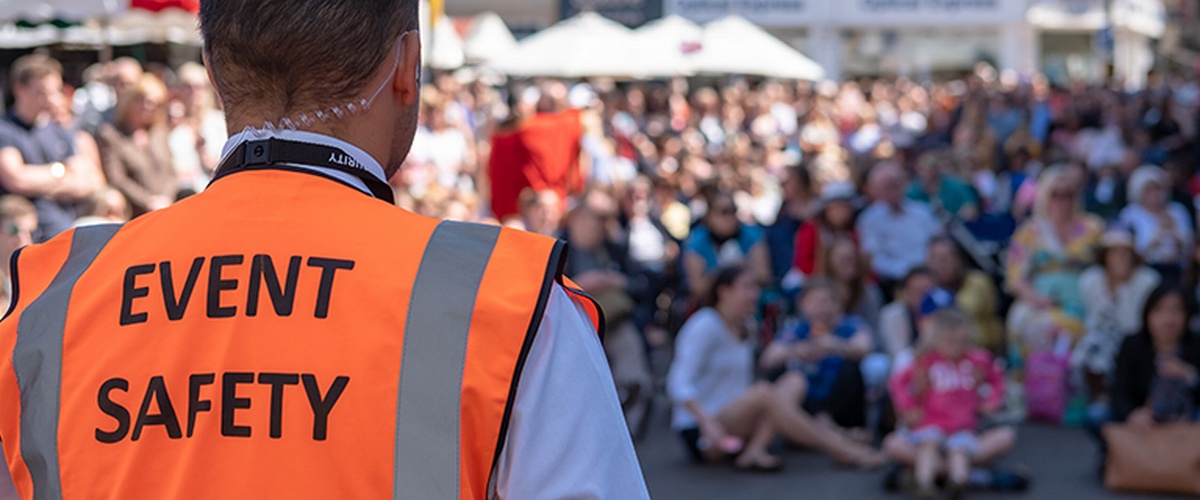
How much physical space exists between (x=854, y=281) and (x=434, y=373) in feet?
24.6

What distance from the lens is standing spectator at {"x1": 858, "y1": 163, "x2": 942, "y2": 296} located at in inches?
375

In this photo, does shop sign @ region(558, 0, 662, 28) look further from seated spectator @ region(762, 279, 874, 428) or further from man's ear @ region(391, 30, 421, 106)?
man's ear @ region(391, 30, 421, 106)

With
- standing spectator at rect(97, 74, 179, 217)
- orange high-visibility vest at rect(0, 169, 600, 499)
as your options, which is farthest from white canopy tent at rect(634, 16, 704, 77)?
orange high-visibility vest at rect(0, 169, 600, 499)

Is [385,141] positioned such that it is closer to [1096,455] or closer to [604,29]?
[1096,455]

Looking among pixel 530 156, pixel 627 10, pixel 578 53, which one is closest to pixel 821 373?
pixel 530 156

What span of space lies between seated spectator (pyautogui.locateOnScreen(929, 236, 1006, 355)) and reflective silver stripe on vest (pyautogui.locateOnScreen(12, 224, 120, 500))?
737cm

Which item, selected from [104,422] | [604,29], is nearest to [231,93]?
[104,422]

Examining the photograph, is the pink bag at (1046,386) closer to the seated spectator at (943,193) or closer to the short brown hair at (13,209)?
the seated spectator at (943,193)

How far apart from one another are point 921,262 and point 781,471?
2847 millimetres

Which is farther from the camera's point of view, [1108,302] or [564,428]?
[1108,302]

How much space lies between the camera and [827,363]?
7.58m

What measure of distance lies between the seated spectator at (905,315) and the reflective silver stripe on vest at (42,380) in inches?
274

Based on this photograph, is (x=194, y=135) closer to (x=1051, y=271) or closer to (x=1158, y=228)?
(x=1051, y=271)

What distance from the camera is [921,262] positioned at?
31.2 ft
